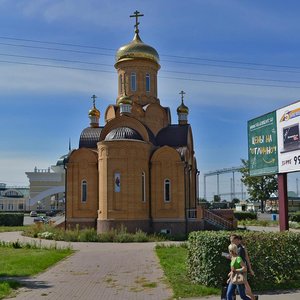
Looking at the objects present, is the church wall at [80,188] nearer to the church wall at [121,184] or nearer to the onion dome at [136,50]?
the church wall at [121,184]

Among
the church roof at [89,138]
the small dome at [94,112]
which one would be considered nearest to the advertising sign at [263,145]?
the church roof at [89,138]

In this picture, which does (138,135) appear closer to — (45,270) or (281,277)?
(45,270)

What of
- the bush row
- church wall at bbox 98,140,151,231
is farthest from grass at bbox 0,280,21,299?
church wall at bbox 98,140,151,231

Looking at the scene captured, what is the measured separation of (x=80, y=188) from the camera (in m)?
28.1

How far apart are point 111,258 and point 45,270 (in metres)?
3.33

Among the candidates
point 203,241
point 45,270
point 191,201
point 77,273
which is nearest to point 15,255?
point 45,270

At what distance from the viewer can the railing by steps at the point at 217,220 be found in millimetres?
29044

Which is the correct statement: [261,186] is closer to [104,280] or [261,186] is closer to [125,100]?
[125,100]

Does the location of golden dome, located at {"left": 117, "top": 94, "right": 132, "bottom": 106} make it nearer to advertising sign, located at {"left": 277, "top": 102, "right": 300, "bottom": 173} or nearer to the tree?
advertising sign, located at {"left": 277, "top": 102, "right": 300, "bottom": 173}

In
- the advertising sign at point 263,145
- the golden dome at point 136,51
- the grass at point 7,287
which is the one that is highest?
the golden dome at point 136,51

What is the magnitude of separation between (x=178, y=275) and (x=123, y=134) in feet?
49.1

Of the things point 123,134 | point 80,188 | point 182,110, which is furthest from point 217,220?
point 80,188

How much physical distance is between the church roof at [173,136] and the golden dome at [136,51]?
16.2 feet

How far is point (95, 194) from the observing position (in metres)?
27.8
